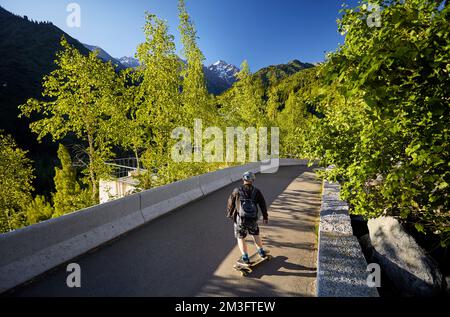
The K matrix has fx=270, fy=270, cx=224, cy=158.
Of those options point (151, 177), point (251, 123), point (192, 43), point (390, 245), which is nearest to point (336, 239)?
point (390, 245)

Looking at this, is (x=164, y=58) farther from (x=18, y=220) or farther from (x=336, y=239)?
(x=18, y=220)

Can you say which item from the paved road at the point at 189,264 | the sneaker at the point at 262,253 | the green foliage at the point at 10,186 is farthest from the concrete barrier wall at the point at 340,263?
the green foliage at the point at 10,186

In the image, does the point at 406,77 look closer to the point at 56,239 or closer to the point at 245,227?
the point at 245,227

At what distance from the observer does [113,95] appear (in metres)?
12.9

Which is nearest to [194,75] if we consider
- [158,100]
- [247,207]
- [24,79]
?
[158,100]

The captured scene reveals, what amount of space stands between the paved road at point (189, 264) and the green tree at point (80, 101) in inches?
→ 262

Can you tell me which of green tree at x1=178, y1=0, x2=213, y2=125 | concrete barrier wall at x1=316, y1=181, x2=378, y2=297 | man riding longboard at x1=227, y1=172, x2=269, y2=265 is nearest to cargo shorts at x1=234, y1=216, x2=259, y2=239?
man riding longboard at x1=227, y1=172, x2=269, y2=265

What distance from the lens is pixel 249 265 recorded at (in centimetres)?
539

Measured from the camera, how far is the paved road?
4.61 m

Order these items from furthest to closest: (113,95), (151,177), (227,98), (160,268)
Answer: (227,98) → (151,177) → (113,95) → (160,268)

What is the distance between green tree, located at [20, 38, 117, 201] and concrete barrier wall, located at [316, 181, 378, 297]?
33.9 ft

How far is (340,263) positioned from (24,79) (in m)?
195

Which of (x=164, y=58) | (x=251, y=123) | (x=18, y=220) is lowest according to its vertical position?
(x=18, y=220)
